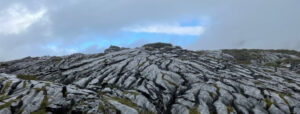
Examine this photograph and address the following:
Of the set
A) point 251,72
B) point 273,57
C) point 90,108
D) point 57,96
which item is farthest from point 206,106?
point 273,57

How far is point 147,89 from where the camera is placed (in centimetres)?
6919

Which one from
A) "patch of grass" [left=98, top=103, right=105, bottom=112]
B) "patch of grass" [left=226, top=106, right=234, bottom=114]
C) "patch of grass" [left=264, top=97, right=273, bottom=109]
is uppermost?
"patch of grass" [left=98, top=103, right=105, bottom=112]

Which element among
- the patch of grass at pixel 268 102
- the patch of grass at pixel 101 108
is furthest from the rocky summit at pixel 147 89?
the patch of grass at pixel 268 102

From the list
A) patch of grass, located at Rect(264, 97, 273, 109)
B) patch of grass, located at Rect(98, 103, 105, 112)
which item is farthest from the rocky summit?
patch of grass, located at Rect(264, 97, 273, 109)

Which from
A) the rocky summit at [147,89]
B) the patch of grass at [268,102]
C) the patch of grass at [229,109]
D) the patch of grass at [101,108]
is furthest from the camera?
the patch of grass at [268,102]

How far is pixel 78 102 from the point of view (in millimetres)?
51688

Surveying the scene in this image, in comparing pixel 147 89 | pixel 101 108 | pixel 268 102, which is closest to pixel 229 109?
pixel 268 102

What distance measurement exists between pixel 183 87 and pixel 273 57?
132m

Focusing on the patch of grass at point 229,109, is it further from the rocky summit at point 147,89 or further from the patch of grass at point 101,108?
the patch of grass at point 101,108

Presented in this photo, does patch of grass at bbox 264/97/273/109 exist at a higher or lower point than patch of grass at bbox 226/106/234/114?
higher

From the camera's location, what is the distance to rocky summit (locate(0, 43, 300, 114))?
51.2 meters

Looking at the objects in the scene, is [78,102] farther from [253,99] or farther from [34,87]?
[253,99]

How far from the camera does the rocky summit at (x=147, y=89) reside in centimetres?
5125

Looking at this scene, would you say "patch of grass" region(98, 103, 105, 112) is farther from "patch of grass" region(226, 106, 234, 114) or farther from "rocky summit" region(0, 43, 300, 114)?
"patch of grass" region(226, 106, 234, 114)
